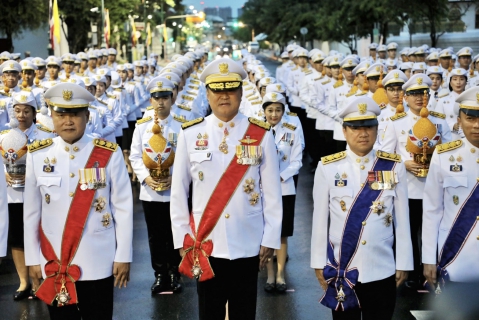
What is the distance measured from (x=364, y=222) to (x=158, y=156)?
315 centimetres

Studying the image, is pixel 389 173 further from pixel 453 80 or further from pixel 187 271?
pixel 453 80

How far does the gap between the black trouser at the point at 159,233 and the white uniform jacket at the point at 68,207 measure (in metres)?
2.67

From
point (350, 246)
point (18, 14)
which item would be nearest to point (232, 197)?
point (350, 246)

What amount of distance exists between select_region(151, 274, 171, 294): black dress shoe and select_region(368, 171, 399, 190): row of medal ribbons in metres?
3.66

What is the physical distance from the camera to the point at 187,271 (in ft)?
19.1

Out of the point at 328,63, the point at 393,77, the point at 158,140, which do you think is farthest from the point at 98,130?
the point at 328,63

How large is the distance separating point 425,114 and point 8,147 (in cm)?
416

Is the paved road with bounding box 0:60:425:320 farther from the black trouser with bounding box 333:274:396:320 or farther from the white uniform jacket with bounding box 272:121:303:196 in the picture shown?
the black trouser with bounding box 333:274:396:320

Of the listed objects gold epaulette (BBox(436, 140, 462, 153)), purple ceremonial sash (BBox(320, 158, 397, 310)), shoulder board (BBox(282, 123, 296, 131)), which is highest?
shoulder board (BBox(282, 123, 296, 131))

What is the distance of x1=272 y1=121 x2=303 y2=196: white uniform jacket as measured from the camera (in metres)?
8.96

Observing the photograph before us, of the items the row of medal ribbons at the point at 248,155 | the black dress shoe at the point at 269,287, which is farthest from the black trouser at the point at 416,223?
the row of medal ribbons at the point at 248,155

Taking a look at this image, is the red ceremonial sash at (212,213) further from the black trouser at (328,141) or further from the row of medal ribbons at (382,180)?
the black trouser at (328,141)

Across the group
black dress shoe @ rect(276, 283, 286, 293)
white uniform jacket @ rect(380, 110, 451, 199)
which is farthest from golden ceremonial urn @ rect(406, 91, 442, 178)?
black dress shoe @ rect(276, 283, 286, 293)

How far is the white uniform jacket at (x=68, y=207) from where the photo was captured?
583 centimetres
